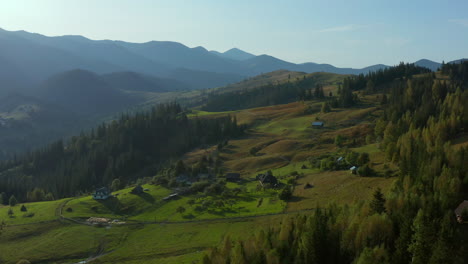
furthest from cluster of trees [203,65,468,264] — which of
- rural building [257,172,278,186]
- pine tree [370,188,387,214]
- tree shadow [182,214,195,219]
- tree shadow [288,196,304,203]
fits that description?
rural building [257,172,278,186]

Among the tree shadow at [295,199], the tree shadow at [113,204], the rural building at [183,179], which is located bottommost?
the tree shadow at [113,204]

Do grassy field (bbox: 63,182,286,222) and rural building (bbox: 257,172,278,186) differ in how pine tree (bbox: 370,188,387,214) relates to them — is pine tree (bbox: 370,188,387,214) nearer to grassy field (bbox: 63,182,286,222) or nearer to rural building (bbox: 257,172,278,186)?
grassy field (bbox: 63,182,286,222)

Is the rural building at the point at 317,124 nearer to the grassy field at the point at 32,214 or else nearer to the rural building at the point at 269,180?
the rural building at the point at 269,180

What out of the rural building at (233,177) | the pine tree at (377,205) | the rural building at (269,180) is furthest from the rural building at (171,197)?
the pine tree at (377,205)

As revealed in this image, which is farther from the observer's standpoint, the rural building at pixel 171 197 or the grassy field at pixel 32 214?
the rural building at pixel 171 197

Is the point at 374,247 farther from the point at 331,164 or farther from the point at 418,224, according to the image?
the point at 331,164

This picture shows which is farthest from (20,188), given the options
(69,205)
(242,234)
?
(242,234)

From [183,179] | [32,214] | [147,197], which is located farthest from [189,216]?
[32,214]

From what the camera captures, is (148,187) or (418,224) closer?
(418,224)
